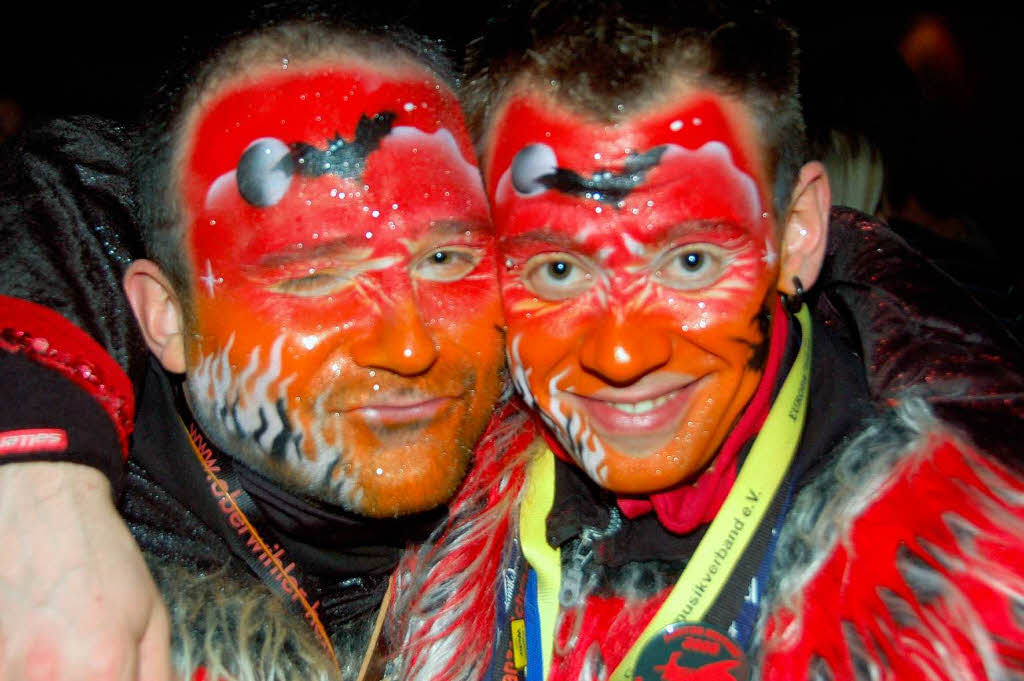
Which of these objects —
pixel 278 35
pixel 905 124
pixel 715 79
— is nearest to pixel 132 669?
pixel 278 35

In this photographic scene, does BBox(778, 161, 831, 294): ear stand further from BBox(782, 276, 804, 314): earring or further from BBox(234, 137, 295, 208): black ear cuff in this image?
BBox(234, 137, 295, 208): black ear cuff

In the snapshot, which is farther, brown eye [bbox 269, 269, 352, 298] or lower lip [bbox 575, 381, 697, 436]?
brown eye [bbox 269, 269, 352, 298]

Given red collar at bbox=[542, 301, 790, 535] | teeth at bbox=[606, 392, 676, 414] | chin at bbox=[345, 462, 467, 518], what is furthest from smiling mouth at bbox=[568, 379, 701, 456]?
chin at bbox=[345, 462, 467, 518]

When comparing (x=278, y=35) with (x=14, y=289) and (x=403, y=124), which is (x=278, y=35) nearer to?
(x=403, y=124)

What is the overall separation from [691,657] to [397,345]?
76 cm

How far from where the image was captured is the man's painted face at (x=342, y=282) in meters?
1.74

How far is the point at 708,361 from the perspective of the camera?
163 centimetres

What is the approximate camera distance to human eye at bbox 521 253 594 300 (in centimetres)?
166

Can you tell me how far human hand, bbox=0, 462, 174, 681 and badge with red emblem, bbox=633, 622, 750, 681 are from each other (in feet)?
2.65

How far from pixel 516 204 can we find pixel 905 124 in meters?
2.21

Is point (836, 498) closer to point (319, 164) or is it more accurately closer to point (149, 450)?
point (319, 164)

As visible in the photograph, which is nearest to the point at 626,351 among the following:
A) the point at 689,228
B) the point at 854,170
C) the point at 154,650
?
the point at 689,228

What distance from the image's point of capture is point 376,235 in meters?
1.75

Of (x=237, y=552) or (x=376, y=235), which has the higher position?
(x=376, y=235)
